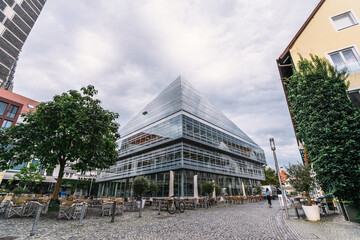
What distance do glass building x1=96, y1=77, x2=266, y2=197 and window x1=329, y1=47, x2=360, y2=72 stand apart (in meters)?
17.6

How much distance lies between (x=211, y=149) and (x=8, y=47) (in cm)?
5405

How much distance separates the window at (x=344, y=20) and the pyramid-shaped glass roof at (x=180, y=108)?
62.0ft

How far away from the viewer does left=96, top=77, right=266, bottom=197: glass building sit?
23.9m

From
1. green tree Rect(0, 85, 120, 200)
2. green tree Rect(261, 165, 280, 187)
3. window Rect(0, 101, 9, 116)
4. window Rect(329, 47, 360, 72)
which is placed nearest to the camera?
window Rect(329, 47, 360, 72)

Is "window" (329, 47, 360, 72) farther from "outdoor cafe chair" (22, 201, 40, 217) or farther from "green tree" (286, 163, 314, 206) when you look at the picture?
"outdoor cafe chair" (22, 201, 40, 217)

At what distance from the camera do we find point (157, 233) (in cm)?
616

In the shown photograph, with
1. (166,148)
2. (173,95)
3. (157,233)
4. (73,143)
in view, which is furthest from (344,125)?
(173,95)

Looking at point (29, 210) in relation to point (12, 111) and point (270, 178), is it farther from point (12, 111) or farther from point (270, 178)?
point (270, 178)

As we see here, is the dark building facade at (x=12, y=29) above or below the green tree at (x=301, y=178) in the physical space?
above

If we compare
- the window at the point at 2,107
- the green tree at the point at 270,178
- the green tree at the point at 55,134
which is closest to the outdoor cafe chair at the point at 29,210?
the green tree at the point at 55,134

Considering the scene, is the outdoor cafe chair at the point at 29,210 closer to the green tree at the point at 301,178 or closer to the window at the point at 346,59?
the green tree at the point at 301,178

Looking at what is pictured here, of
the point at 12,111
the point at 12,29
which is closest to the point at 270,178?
the point at 12,111

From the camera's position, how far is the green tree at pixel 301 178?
28.2ft

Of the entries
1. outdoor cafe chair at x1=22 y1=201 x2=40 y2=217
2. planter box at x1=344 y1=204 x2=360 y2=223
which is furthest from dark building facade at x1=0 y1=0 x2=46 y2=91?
planter box at x1=344 y1=204 x2=360 y2=223
